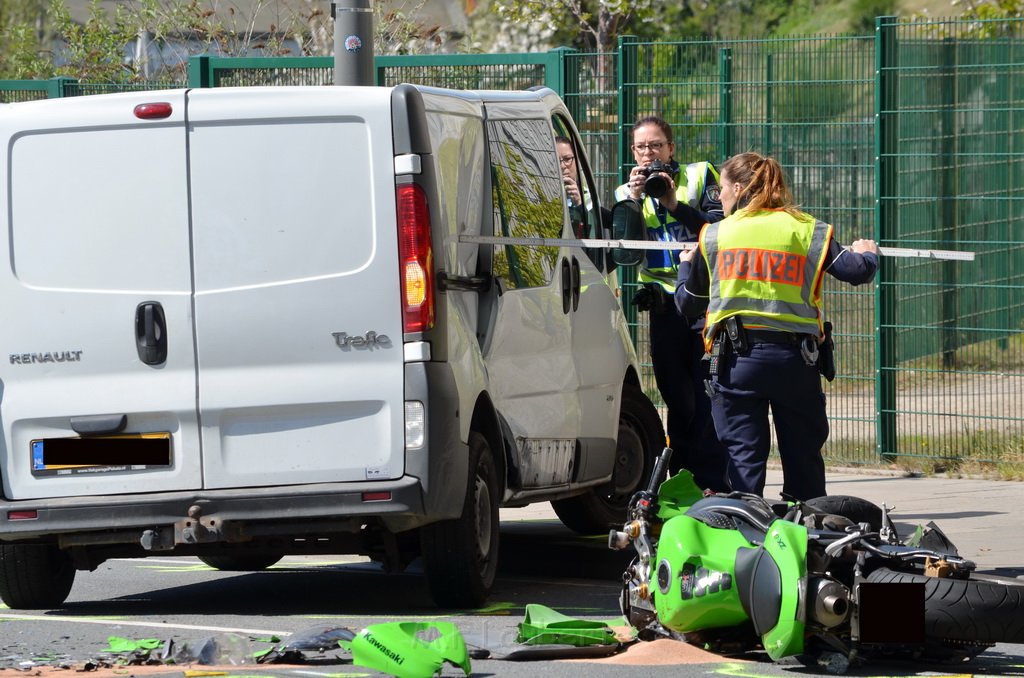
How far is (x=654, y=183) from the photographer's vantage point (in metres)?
9.28

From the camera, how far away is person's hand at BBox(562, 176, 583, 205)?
30.8 ft

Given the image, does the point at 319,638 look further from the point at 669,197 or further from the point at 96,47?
the point at 96,47

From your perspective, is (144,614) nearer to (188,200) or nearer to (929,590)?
(188,200)

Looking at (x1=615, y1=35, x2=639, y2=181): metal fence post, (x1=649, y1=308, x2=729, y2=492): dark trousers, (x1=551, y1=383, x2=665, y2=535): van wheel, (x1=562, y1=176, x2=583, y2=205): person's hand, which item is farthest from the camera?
(x1=615, y1=35, x2=639, y2=181): metal fence post

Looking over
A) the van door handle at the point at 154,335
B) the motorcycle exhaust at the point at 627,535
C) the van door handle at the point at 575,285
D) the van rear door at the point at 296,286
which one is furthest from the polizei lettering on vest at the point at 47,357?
the van door handle at the point at 575,285

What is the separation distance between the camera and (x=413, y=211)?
7340 millimetres

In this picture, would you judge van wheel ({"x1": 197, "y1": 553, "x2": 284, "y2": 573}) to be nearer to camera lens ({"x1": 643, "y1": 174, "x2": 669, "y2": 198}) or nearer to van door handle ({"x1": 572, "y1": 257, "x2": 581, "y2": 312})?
van door handle ({"x1": 572, "y1": 257, "x2": 581, "y2": 312})

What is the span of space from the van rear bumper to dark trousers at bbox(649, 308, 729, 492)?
280 cm

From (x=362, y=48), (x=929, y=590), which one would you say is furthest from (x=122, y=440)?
(x=362, y=48)

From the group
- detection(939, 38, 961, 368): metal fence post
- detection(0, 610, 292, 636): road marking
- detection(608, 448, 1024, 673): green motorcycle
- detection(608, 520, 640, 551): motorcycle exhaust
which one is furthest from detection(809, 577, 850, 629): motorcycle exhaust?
detection(939, 38, 961, 368): metal fence post

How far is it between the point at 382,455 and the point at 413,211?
0.94 metres

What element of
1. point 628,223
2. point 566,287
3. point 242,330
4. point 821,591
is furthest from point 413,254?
point 821,591

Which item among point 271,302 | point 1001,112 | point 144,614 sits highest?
point 1001,112

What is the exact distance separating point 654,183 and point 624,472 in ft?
5.63
